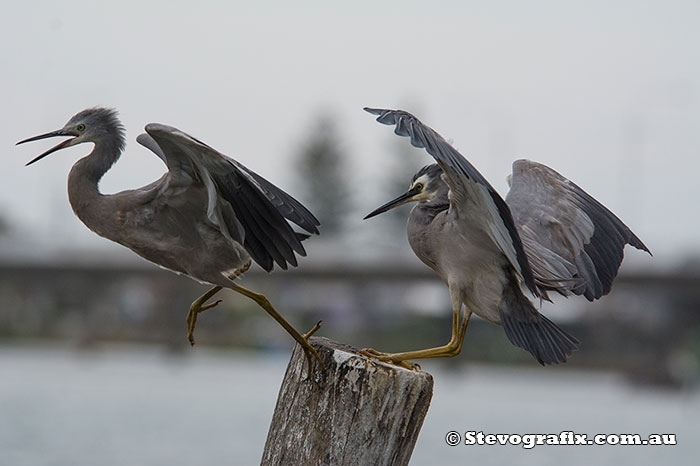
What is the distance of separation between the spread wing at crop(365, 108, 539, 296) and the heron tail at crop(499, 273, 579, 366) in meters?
0.23

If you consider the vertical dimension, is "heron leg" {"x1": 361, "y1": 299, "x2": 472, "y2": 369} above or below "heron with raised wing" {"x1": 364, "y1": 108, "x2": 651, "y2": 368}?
below

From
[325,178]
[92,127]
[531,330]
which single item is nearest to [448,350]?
[531,330]

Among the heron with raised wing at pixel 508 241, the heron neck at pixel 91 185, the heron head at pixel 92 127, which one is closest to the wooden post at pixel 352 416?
the heron with raised wing at pixel 508 241

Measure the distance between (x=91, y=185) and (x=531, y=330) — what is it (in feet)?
9.00

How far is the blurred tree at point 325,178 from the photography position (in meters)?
63.6

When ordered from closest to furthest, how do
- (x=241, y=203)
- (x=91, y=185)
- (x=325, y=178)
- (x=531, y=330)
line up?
(x=241, y=203) → (x=531, y=330) → (x=91, y=185) → (x=325, y=178)

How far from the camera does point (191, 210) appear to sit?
18.2 feet

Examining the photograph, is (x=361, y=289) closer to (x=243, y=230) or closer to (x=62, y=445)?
(x=62, y=445)

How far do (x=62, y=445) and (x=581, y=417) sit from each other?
39.7 feet

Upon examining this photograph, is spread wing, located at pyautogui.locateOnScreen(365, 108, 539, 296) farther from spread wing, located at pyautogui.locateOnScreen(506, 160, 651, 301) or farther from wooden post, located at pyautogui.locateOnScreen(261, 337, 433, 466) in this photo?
wooden post, located at pyautogui.locateOnScreen(261, 337, 433, 466)

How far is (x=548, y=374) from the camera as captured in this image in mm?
33531

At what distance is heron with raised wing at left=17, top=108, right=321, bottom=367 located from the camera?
5117mm

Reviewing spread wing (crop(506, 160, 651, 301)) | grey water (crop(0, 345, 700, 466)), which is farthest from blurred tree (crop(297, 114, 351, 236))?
spread wing (crop(506, 160, 651, 301))

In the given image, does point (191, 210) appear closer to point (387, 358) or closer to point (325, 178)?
point (387, 358)
